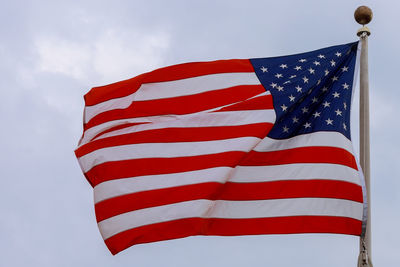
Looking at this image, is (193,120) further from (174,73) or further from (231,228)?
(231,228)

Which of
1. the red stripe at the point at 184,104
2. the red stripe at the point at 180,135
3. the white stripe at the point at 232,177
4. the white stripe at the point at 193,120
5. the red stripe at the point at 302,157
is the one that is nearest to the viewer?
the white stripe at the point at 232,177

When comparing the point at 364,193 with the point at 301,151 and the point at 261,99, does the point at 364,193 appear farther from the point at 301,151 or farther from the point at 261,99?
the point at 261,99

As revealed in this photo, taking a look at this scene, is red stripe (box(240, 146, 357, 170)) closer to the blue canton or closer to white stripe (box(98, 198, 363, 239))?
the blue canton

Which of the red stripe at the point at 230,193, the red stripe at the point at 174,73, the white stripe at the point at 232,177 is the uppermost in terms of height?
the red stripe at the point at 174,73

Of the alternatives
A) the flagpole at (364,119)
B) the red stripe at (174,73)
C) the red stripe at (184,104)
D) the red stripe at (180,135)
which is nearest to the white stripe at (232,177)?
the flagpole at (364,119)

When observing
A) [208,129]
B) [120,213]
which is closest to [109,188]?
[120,213]

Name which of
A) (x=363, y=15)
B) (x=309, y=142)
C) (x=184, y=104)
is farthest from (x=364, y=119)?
(x=184, y=104)

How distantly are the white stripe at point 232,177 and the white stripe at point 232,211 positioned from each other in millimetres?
339

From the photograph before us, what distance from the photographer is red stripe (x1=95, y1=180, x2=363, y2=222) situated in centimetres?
1154

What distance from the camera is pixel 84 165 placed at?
12.8 meters

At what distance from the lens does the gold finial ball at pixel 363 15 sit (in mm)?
12570

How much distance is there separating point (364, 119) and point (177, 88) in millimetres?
3177

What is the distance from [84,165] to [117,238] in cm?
139

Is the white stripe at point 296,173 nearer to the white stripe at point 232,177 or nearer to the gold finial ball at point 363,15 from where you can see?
the white stripe at point 232,177
